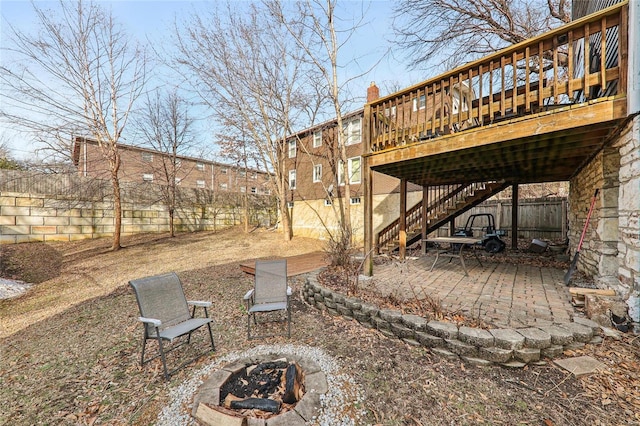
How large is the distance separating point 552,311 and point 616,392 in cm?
128

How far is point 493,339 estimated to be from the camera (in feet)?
8.78

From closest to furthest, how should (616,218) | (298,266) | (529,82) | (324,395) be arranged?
(324,395), (616,218), (529,82), (298,266)

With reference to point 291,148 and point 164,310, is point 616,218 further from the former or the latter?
point 291,148

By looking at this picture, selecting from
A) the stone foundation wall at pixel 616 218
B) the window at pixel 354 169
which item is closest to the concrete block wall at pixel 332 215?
the window at pixel 354 169

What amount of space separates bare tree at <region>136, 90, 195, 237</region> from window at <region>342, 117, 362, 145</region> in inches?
323

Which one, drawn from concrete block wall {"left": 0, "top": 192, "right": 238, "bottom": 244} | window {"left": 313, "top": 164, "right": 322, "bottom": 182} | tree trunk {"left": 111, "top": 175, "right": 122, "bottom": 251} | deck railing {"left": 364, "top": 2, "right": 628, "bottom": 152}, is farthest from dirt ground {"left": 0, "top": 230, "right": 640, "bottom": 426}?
window {"left": 313, "top": 164, "right": 322, "bottom": 182}

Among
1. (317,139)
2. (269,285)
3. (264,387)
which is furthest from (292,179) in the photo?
(264,387)

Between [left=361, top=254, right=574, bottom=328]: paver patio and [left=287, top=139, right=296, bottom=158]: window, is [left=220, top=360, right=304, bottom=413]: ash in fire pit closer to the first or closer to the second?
[left=361, top=254, right=574, bottom=328]: paver patio

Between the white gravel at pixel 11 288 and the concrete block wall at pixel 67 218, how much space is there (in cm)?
371

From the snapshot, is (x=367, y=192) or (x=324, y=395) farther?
(x=367, y=192)

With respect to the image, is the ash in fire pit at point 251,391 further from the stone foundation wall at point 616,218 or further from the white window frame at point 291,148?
the white window frame at point 291,148

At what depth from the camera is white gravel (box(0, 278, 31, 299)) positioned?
5.69 meters

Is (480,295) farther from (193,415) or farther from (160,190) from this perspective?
(160,190)

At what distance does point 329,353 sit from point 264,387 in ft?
2.93
